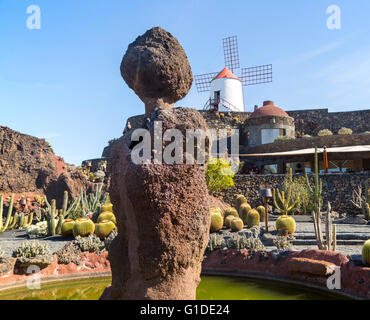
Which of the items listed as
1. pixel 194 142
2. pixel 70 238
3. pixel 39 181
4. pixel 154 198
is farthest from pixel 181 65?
pixel 39 181

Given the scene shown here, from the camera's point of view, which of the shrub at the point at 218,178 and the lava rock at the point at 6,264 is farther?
the shrub at the point at 218,178

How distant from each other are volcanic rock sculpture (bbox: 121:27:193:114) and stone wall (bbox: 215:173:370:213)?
13.7 m

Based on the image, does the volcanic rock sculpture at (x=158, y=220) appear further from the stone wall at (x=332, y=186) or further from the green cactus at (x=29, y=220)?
the stone wall at (x=332, y=186)

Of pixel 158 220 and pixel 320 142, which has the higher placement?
pixel 320 142

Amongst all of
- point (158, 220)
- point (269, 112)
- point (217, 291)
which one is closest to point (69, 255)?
point (217, 291)

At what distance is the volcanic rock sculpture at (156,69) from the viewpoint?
349cm

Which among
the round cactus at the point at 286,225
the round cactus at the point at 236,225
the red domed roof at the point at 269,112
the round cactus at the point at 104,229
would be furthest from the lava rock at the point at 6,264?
the red domed roof at the point at 269,112

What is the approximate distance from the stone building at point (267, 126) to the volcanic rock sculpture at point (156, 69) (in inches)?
937

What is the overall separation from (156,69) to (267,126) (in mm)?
24448

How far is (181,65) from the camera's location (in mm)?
3658

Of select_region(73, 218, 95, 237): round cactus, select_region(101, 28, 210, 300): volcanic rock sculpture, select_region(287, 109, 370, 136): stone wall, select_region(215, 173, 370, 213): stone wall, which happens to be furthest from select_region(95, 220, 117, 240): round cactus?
select_region(287, 109, 370, 136): stone wall

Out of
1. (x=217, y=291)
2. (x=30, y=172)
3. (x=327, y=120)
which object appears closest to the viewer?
(x=217, y=291)

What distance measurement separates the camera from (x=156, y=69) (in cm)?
348

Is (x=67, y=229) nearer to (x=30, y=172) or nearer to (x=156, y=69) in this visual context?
(x=156, y=69)
